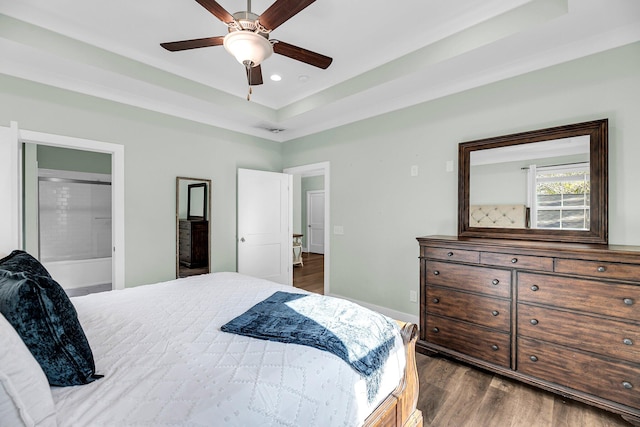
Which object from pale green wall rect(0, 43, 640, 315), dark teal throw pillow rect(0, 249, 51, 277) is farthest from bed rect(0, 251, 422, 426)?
pale green wall rect(0, 43, 640, 315)

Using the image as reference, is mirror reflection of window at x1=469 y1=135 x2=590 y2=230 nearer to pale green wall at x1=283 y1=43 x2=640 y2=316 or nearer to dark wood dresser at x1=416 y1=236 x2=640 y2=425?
pale green wall at x1=283 y1=43 x2=640 y2=316

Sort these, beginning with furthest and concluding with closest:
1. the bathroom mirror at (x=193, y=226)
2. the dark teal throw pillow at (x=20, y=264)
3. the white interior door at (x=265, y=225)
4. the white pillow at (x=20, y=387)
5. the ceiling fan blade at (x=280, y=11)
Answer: the white interior door at (x=265, y=225) < the bathroom mirror at (x=193, y=226) < the ceiling fan blade at (x=280, y=11) < the dark teal throw pillow at (x=20, y=264) < the white pillow at (x=20, y=387)

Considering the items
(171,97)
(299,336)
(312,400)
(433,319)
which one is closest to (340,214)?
(433,319)

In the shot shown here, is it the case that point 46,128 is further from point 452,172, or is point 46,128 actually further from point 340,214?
point 452,172

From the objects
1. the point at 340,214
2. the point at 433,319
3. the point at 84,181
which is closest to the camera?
the point at 433,319

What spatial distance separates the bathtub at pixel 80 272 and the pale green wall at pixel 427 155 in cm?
368

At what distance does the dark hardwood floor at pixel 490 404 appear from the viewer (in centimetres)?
184

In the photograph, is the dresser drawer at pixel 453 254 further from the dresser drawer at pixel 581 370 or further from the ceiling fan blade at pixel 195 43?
the ceiling fan blade at pixel 195 43

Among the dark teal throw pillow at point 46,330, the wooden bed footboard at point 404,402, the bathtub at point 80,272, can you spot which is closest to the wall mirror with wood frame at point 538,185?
the wooden bed footboard at point 404,402

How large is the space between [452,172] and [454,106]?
2.14ft

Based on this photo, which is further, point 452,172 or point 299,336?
point 452,172

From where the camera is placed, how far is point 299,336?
1344mm

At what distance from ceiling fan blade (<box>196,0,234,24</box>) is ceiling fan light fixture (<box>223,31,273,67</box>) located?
0.08 meters

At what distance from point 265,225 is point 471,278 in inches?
114
